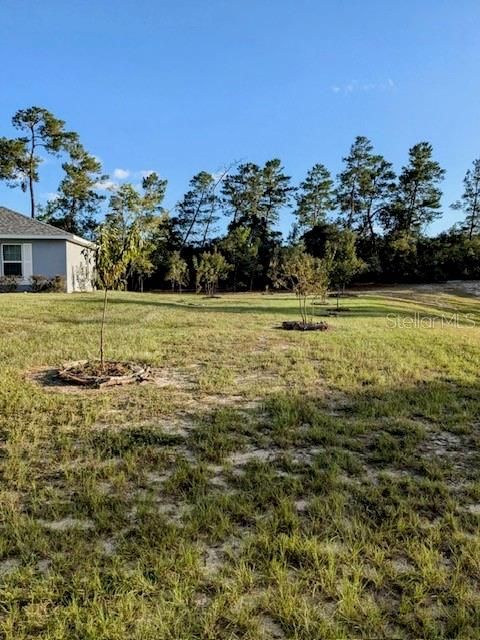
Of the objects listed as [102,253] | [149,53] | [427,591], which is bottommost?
[427,591]

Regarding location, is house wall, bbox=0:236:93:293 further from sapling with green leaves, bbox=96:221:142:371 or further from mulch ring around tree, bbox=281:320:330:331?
sapling with green leaves, bbox=96:221:142:371

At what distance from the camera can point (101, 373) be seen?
520cm

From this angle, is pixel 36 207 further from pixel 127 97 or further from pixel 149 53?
pixel 149 53

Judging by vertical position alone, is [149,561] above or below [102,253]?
below

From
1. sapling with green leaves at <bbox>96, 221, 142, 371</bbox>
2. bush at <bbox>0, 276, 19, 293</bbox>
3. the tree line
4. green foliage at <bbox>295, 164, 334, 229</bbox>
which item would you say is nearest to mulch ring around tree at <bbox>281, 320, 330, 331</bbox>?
sapling with green leaves at <bbox>96, 221, 142, 371</bbox>

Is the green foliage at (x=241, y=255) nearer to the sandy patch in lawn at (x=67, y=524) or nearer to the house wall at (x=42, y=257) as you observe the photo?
the house wall at (x=42, y=257)

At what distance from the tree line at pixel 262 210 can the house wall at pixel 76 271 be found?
7.48 m

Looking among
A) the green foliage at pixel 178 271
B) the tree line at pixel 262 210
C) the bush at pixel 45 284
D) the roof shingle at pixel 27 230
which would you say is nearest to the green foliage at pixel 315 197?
the tree line at pixel 262 210

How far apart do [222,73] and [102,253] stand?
12.8 m

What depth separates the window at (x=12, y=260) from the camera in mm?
17844

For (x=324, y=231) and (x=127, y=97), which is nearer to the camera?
(x=127, y=97)

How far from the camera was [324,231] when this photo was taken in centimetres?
3559

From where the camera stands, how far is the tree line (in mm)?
31734

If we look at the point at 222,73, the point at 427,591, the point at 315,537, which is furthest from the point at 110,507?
the point at 222,73
